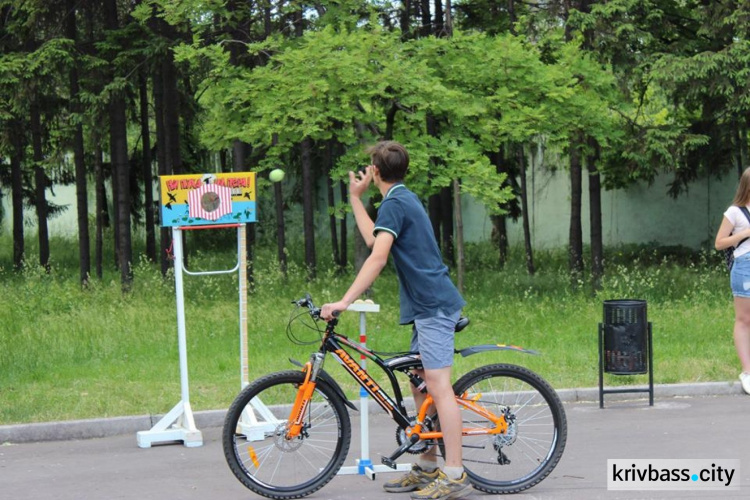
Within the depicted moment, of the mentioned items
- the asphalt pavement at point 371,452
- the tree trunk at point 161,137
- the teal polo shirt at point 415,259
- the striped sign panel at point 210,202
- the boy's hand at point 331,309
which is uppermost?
the tree trunk at point 161,137

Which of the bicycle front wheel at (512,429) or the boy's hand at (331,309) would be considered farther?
the bicycle front wheel at (512,429)

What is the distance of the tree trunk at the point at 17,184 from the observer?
26.0m

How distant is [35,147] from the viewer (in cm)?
2662

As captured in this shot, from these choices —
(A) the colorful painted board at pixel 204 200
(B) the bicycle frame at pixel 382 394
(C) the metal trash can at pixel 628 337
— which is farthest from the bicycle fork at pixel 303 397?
(C) the metal trash can at pixel 628 337

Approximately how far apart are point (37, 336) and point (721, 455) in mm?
9418

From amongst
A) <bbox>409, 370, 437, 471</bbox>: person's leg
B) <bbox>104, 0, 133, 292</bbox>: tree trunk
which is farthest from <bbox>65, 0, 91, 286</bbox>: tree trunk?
<bbox>409, 370, 437, 471</bbox>: person's leg

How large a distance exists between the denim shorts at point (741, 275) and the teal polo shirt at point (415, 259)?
14.7 feet

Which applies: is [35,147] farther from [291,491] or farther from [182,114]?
[291,491]

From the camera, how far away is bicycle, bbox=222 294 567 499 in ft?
21.0

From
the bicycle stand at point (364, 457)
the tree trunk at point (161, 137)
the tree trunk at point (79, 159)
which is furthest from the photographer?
the tree trunk at point (161, 137)

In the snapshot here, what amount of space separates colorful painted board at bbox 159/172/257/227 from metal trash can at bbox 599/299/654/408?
11.7 feet

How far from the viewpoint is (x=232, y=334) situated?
14000 mm

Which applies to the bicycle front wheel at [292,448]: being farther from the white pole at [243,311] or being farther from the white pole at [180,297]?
the white pole at [243,311]

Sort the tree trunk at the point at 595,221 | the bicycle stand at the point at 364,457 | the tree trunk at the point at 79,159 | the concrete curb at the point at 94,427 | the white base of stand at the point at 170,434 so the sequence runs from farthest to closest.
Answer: the tree trunk at the point at 79,159
the tree trunk at the point at 595,221
the concrete curb at the point at 94,427
the white base of stand at the point at 170,434
the bicycle stand at the point at 364,457
